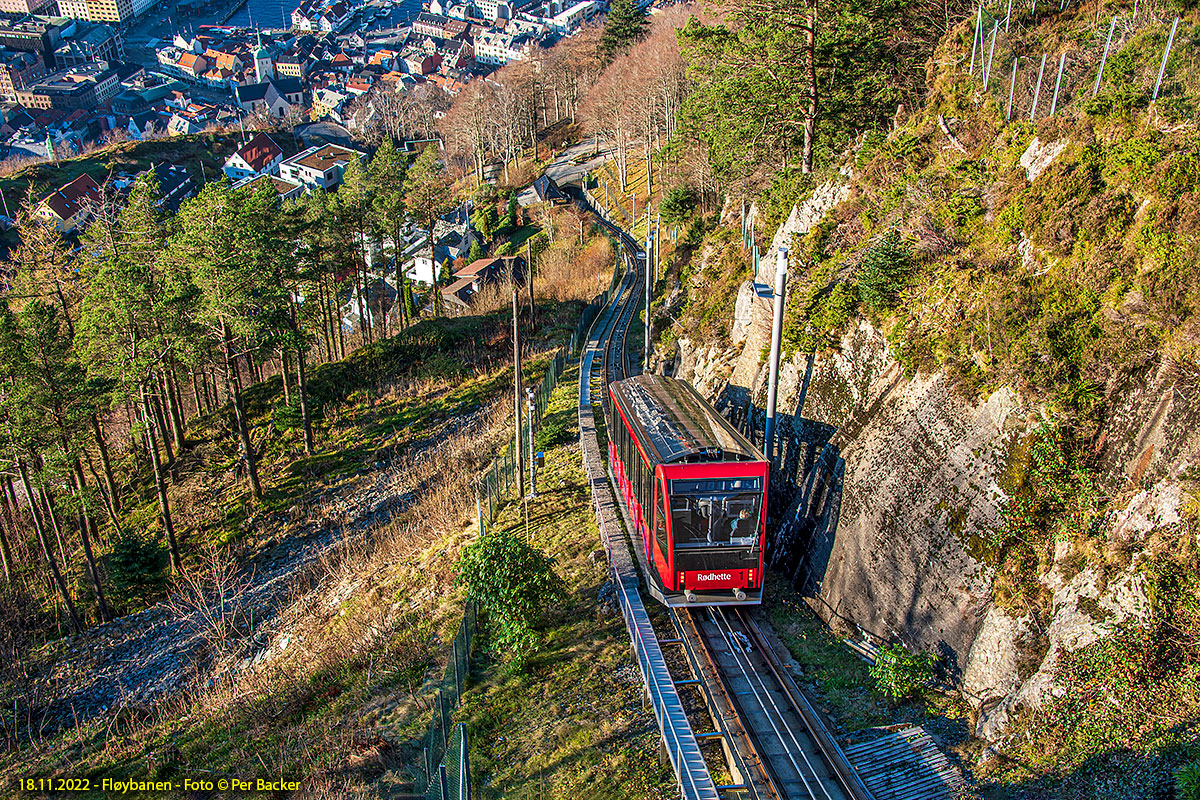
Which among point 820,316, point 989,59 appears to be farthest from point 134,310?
point 989,59

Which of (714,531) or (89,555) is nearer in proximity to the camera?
(714,531)

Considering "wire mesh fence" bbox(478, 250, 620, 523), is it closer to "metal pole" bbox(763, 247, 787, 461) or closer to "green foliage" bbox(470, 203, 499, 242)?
"metal pole" bbox(763, 247, 787, 461)

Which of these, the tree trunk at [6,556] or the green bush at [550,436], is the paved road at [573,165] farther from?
the tree trunk at [6,556]

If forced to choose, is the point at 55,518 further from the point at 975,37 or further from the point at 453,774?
the point at 975,37

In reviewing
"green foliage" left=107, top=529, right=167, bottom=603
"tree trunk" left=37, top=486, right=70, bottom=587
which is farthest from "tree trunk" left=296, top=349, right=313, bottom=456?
"tree trunk" left=37, top=486, right=70, bottom=587

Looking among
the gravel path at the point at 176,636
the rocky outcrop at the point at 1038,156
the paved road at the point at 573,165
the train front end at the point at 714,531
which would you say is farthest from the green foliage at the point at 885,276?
the paved road at the point at 573,165

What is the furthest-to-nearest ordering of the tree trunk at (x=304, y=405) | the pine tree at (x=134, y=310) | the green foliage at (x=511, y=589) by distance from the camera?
the tree trunk at (x=304, y=405) → the pine tree at (x=134, y=310) → the green foliage at (x=511, y=589)
